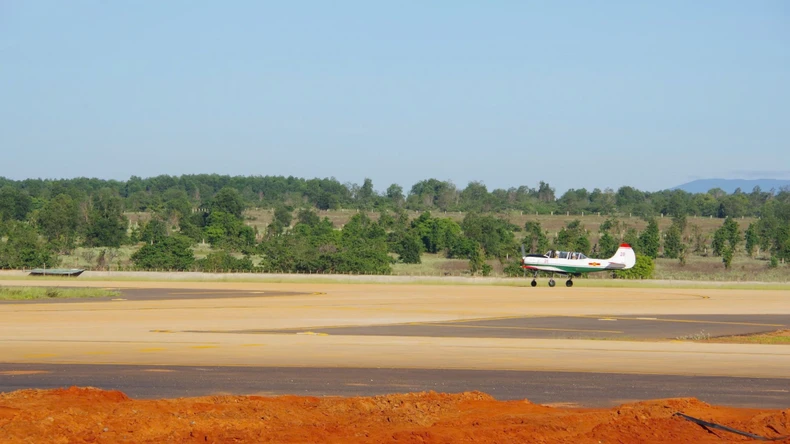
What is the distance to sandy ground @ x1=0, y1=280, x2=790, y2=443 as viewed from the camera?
9.54m

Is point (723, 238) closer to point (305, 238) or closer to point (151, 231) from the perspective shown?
point (305, 238)

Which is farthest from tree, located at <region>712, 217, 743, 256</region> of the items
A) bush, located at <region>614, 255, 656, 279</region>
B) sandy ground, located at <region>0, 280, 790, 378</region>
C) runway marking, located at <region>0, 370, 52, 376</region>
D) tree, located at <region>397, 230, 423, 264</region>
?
runway marking, located at <region>0, 370, 52, 376</region>

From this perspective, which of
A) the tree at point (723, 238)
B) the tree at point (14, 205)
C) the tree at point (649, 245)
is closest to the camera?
the tree at point (649, 245)

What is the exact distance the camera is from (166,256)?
80188mm

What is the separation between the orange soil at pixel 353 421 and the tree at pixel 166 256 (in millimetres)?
69652

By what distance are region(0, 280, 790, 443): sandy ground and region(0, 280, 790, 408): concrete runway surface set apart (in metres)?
0.10

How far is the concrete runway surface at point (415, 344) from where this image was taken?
1470 cm

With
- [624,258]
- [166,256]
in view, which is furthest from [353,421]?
[166,256]

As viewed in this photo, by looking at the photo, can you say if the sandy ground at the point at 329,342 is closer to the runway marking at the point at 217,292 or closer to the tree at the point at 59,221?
the runway marking at the point at 217,292

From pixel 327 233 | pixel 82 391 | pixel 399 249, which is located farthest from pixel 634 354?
pixel 327 233

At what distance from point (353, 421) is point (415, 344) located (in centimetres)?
1097

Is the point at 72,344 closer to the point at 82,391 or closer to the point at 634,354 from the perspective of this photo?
the point at 82,391

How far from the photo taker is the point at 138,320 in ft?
92.1

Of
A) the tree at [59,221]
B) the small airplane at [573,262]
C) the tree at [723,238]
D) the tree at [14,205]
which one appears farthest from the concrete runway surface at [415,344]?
the tree at [14,205]
